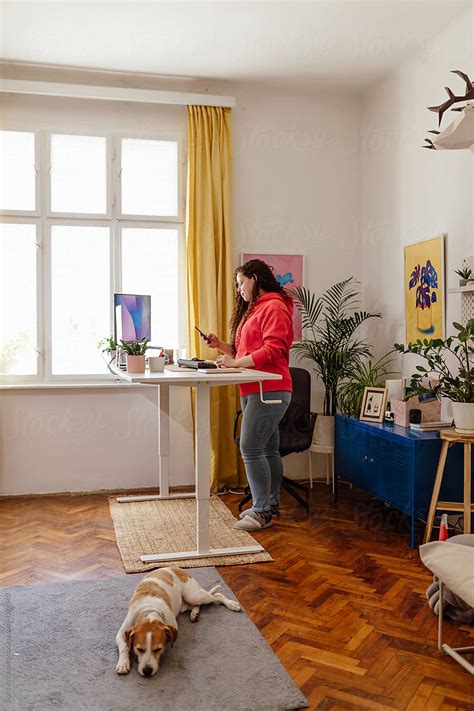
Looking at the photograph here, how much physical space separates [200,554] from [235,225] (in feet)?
8.71

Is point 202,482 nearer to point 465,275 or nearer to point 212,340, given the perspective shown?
point 212,340

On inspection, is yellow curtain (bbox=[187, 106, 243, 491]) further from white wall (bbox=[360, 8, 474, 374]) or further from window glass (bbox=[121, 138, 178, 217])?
white wall (bbox=[360, 8, 474, 374])

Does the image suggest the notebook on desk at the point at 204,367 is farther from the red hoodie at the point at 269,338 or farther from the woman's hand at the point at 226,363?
the red hoodie at the point at 269,338

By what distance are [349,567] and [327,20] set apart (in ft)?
10.5

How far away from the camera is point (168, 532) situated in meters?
3.93

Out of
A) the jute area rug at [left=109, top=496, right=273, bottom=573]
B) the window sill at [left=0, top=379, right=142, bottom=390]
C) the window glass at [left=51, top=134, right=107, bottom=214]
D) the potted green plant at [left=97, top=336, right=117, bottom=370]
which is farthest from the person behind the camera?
the window glass at [left=51, top=134, right=107, bottom=214]

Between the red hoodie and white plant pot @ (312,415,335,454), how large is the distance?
966mm

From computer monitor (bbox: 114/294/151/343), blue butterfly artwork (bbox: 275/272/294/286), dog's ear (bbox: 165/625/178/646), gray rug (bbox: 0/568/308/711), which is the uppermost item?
blue butterfly artwork (bbox: 275/272/294/286)

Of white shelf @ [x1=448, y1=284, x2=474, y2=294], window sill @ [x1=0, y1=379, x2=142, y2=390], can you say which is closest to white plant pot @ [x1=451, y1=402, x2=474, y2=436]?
white shelf @ [x1=448, y1=284, x2=474, y2=294]

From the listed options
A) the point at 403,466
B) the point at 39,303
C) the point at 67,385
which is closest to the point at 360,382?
the point at 403,466

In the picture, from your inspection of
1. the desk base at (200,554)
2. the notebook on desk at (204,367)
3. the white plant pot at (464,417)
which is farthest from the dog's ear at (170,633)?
the white plant pot at (464,417)

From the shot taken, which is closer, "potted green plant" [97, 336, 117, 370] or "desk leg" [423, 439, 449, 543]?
"desk leg" [423, 439, 449, 543]

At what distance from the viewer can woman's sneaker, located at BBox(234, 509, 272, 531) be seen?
12.9 ft

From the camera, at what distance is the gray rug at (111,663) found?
85.0 inches
